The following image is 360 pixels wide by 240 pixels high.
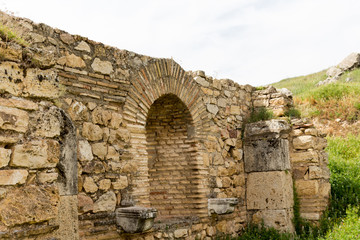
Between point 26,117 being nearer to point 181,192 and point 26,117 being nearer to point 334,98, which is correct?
point 181,192

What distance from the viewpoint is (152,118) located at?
20.0 feet

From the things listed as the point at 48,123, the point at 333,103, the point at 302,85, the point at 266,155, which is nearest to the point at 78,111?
the point at 48,123

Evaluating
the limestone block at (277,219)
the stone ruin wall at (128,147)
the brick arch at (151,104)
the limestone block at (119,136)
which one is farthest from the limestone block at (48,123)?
the limestone block at (277,219)

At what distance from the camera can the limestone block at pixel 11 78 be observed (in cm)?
250

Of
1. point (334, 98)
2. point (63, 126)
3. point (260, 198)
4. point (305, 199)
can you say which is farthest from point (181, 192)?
point (334, 98)

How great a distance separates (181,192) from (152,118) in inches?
49.7

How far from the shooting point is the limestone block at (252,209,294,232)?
6.49 metres

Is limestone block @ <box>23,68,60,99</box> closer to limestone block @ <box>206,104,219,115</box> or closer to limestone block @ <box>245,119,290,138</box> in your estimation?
limestone block @ <box>206,104,219,115</box>

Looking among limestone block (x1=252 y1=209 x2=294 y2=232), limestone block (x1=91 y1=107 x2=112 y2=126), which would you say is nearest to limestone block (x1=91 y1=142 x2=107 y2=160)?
limestone block (x1=91 y1=107 x2=112 y2=126)

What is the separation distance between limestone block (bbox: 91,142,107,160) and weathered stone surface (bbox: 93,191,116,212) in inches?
17.0

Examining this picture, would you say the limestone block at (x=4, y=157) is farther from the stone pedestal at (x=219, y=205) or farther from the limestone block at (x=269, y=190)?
the limestone block at (x=269, y=190)

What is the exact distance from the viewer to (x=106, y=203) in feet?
14.0

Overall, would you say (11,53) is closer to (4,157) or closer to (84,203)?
(4,157)

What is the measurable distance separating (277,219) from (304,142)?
158cm
